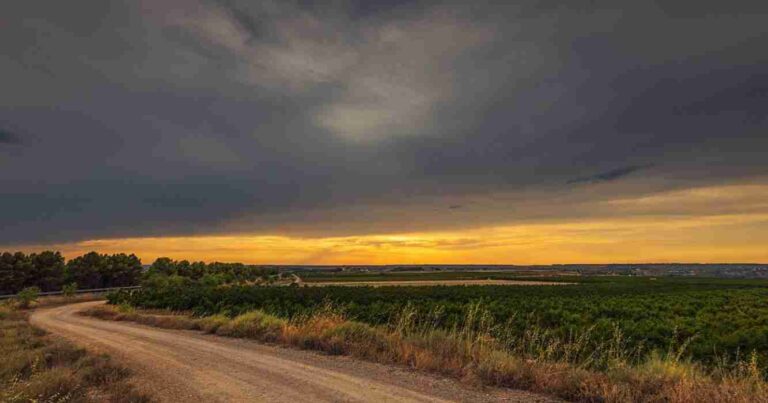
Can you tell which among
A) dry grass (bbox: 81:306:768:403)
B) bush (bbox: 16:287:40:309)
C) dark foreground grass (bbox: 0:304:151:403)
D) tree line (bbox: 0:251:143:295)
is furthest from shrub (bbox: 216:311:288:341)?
tree line (bbox: 0:251:143:295)

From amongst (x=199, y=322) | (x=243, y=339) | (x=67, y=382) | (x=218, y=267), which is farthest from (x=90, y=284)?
(x=67, y=382)

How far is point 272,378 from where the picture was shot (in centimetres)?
1123

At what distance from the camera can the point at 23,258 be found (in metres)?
84.1

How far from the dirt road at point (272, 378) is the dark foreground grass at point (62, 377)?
1.82ft

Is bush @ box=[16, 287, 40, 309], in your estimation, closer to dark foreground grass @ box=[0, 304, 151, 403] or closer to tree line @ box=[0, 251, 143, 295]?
tree line @ box=[0, 251, 143, 295]

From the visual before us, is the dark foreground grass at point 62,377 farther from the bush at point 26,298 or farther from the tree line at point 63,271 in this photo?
the tree line at point 63,271

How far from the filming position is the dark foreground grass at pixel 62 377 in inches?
380

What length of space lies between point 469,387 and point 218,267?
137270 mm

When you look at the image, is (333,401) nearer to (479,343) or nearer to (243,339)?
(479,343)

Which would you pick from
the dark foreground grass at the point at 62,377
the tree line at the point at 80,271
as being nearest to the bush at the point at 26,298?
the tree line at the point at 80,271

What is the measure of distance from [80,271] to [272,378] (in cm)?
10083

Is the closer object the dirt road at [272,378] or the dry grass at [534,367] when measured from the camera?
the dry grass at [534,367]

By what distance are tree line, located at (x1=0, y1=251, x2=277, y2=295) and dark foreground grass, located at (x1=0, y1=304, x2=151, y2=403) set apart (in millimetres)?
63195

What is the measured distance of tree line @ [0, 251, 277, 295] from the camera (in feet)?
266
